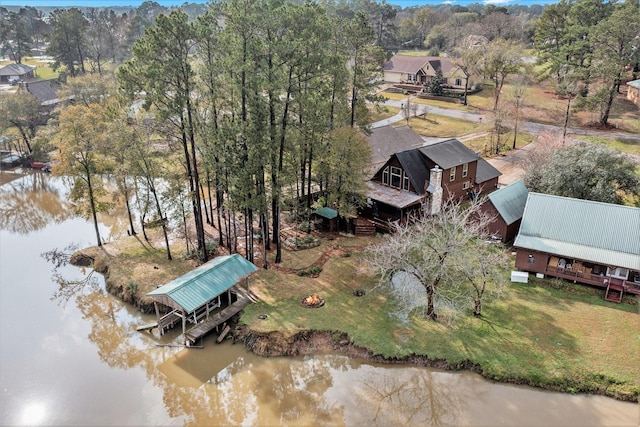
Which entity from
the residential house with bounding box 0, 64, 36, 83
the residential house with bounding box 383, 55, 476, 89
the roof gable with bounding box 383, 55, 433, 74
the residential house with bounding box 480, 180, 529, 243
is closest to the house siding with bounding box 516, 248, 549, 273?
the residential house with bounding box 480, 180, 529, 243

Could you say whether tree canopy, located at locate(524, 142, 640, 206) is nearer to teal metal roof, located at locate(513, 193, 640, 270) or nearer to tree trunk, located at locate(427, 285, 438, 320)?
teal metal roof, located at locate(513, 193, 640, 270)

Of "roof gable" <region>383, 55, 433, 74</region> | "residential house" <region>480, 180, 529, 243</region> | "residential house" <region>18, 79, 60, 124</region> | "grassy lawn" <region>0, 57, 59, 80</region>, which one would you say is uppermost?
"roof gable" <region>383, 55, 433, 74</region>

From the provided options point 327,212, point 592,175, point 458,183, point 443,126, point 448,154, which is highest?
point 448,154

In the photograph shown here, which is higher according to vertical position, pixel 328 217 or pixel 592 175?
pixel 592 175

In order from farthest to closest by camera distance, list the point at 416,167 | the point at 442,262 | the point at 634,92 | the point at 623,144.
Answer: the point at 634,92 < the point at 623,144 < the point at 416,167 < the point at 442,262

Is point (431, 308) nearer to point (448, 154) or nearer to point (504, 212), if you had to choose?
point (504, 212)

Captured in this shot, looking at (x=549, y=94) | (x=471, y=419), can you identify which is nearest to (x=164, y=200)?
(x=471, y=419)

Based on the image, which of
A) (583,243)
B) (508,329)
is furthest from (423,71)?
(508,329)

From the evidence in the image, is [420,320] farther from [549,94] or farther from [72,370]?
[549,94]
